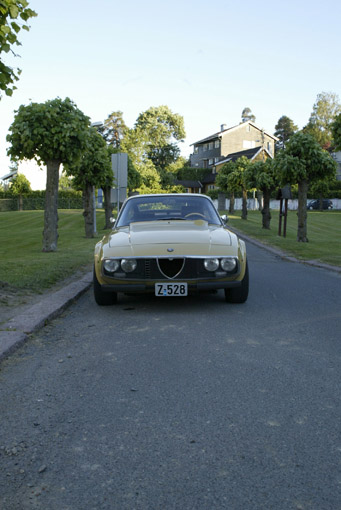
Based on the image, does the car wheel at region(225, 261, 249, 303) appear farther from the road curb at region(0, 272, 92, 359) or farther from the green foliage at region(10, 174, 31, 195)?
the green foliage at region(10, 174, 31, 195)

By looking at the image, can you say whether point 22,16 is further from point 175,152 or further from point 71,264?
point 175,152

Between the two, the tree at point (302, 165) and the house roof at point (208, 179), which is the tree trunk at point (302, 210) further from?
the house roof at point (208, 179)

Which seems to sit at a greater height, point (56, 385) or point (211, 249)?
point (211, 249)

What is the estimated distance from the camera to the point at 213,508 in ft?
6.81

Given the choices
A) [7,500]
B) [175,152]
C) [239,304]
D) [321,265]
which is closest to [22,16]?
[239,304]

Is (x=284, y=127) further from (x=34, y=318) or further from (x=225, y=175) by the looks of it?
(x=34, y=318)

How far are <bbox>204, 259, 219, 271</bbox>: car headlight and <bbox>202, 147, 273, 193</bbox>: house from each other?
2322 inches

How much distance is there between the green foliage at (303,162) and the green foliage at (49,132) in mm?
8627

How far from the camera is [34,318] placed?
5.50 m

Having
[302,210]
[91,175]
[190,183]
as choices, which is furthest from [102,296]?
[190,183]

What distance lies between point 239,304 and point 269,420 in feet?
12.1

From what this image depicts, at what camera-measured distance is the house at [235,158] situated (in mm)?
67500

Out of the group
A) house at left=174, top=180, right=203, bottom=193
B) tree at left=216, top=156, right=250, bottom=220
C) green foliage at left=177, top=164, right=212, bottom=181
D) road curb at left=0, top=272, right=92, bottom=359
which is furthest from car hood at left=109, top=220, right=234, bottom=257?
green foliage at left=177, top=164, right=212, bottom=181

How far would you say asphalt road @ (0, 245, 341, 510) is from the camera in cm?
221
